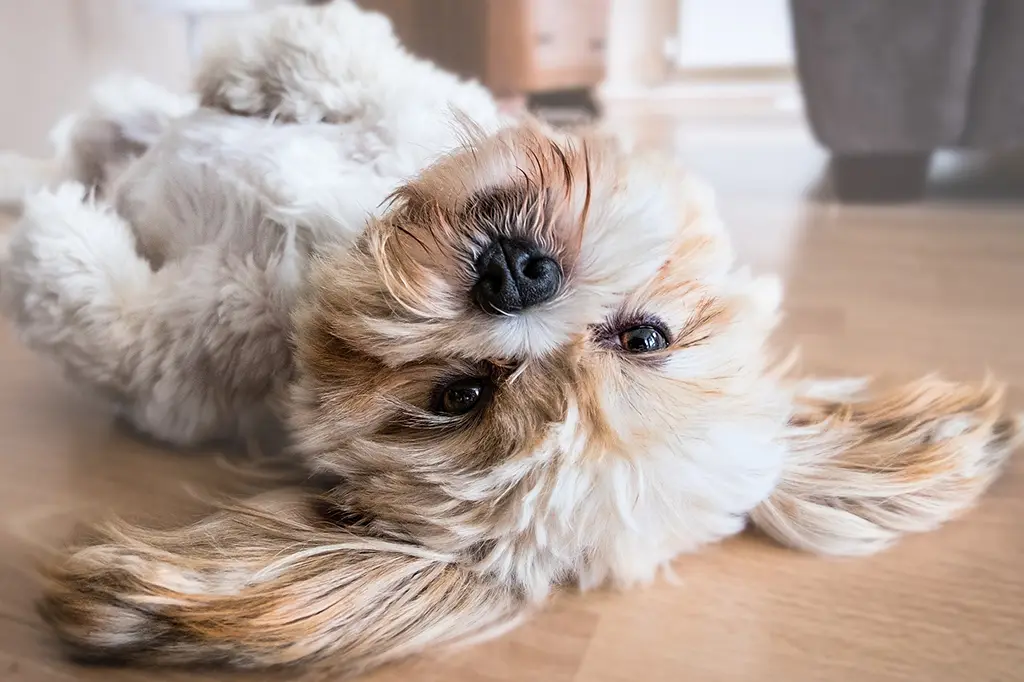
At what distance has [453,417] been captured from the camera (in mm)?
899

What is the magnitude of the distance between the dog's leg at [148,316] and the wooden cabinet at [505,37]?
107 inches

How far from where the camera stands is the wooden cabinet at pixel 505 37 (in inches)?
155

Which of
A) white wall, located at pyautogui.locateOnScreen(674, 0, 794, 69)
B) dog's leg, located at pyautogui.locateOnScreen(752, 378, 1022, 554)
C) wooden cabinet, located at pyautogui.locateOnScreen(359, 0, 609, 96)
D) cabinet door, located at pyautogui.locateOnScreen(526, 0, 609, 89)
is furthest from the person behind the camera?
white wall, located at pyautogui.locateOnScreen(674, 0, 794, 69)

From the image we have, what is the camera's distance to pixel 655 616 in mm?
1003

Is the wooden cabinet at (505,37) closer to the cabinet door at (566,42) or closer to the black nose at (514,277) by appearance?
the cabinet door at (566,42)

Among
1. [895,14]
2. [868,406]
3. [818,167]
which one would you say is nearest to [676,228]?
[868,406]

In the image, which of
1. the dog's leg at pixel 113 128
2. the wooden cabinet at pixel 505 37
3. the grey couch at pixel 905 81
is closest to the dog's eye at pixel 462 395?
the dog's leg at pixel 113 128

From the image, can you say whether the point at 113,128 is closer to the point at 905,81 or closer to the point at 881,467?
the point at 881,467

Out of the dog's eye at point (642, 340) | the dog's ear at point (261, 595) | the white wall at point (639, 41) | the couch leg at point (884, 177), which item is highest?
the dog's eye at point (642, 340)

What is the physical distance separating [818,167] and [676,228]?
3.03m

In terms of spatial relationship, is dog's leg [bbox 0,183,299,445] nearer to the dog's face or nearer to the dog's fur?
the dog's fur

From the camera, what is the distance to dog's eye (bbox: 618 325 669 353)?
897mm

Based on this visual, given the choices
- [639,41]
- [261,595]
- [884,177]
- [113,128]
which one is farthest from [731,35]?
[261,595]

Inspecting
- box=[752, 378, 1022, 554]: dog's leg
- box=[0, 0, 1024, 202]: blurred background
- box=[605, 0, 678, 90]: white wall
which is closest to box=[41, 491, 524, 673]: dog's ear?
box=[752, 378, 1022, 554]: dog's leg
